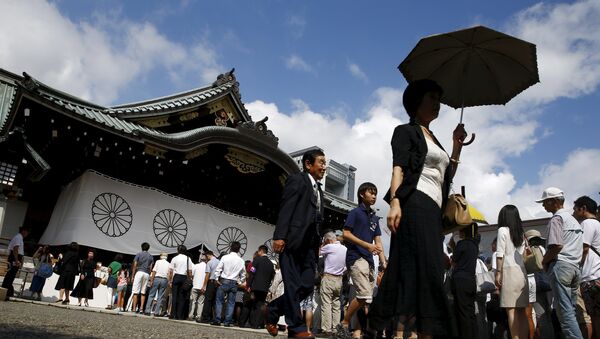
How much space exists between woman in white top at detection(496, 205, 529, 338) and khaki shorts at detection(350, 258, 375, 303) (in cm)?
148

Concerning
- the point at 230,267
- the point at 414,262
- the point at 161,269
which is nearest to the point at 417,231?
the point at 414,262

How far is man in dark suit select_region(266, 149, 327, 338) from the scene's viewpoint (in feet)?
13.1

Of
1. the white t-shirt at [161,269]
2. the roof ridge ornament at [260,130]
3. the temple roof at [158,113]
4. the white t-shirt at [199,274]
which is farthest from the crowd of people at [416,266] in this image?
the roof ridge ornament at [260,130]

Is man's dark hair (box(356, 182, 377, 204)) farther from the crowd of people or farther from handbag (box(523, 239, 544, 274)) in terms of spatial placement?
handbag (box(523, 239, 544, 274))

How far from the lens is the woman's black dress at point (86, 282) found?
10.4 metres

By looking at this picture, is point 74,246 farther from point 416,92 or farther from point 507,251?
point 416,92

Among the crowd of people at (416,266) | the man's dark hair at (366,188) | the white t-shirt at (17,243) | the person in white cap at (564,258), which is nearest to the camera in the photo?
the crowd of people at (416,266)

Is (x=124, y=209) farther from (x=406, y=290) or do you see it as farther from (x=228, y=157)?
(x=406, y=290)

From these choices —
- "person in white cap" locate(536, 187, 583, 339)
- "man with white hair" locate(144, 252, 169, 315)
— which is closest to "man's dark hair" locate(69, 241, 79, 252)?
"man with white hair" locate(144, 252, 169, 315)

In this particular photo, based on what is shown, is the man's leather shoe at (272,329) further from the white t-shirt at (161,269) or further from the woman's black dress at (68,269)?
the woman's black dress at (68,269)

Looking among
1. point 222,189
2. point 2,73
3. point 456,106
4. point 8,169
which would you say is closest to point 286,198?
point 456,106

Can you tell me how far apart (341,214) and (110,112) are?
8.65 m

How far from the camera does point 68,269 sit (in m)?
9.94

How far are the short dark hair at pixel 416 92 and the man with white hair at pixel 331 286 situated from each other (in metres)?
4.34
